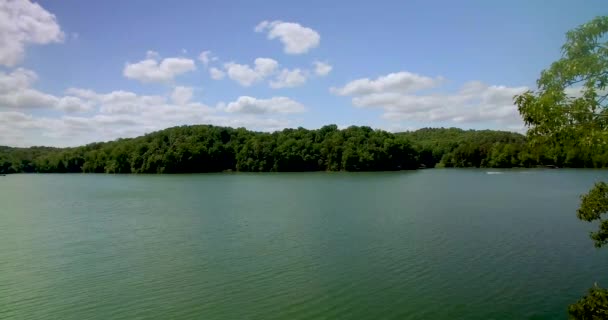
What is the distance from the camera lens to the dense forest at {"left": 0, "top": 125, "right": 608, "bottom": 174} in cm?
11812

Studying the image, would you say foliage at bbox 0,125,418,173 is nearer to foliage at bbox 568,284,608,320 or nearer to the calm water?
the calm water

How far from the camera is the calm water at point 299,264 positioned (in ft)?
45.5

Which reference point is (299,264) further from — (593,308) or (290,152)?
(290,152)

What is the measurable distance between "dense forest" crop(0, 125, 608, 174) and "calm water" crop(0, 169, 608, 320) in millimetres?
83074

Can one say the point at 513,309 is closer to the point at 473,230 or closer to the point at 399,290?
the point at 399,290

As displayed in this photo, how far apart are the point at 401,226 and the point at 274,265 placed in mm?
11952

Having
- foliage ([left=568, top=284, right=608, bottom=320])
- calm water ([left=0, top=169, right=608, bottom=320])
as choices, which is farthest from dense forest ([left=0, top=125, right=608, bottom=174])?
foliage ([left=568, top=284, right=608, bottom=320])

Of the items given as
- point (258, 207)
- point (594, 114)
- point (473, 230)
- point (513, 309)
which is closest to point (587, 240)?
point (473, 230)

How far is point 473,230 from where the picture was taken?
26.4 m

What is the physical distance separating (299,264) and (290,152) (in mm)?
102282

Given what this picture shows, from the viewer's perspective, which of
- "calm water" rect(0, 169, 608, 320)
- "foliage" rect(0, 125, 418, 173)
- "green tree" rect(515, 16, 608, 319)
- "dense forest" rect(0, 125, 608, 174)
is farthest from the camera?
"dense forest" rect(0, 125, 608, 174)

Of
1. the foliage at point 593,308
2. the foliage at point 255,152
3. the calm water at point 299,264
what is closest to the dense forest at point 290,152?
the foliage at point 255,152

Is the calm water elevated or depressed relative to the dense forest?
depressed

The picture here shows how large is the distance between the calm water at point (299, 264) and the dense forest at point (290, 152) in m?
83.1
